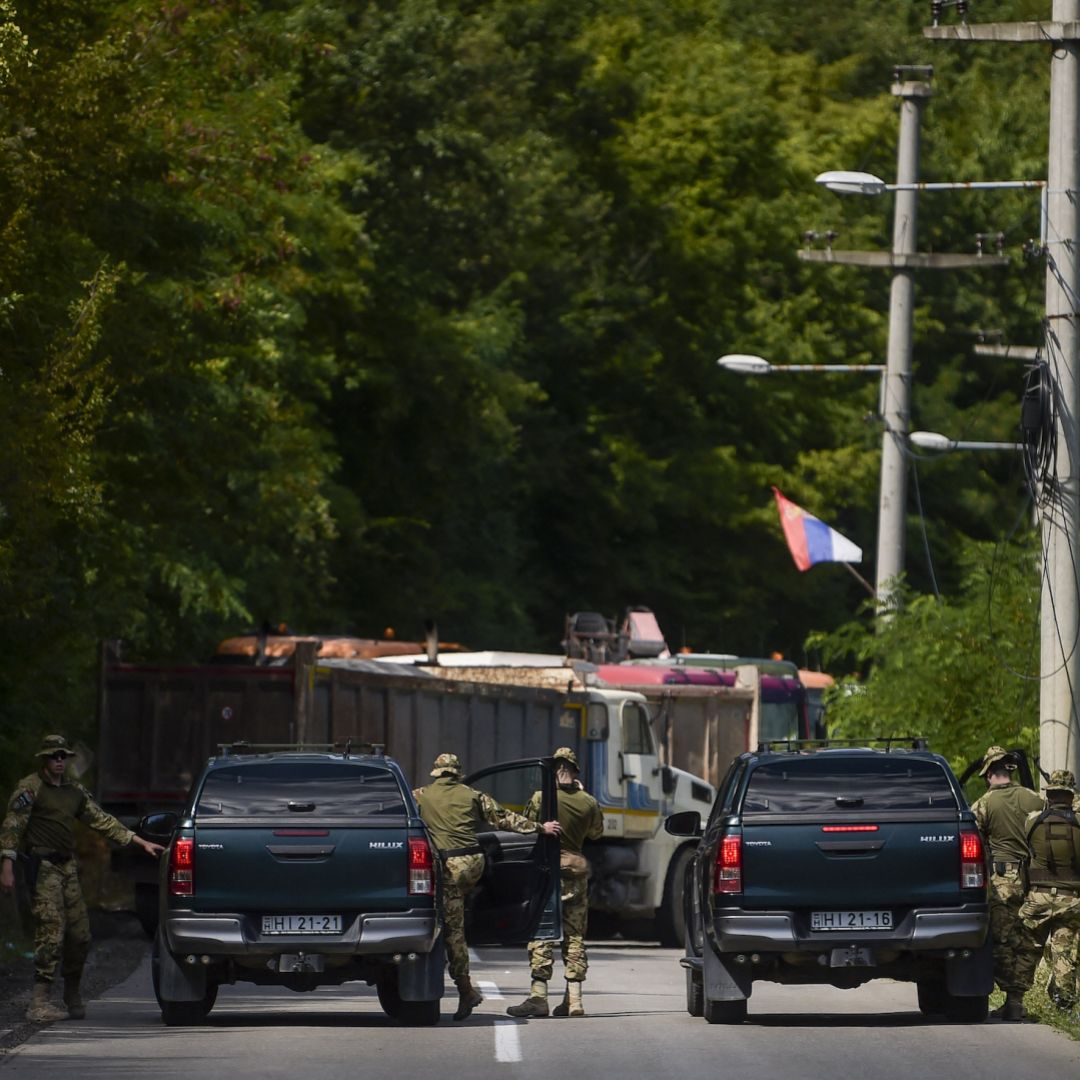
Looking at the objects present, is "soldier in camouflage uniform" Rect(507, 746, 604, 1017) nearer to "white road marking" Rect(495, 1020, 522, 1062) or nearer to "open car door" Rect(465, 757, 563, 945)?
"open car door" Rect(465, 757, 563, 945)

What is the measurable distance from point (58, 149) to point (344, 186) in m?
22.5

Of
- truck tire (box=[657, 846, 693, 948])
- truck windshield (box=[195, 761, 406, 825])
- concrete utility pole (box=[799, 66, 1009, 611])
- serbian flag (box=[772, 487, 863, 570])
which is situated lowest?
truck tire (box=[657, 846, 693, 948])

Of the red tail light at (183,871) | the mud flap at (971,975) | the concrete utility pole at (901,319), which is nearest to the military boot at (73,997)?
the red tail light at (183,871)

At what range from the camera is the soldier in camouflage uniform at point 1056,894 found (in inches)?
693

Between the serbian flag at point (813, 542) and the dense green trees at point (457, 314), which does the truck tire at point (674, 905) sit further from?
the serbian flag at point (813, 542)

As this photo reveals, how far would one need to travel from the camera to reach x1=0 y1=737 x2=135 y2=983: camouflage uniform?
17453 millimetres

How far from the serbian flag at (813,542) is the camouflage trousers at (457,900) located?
1843cm

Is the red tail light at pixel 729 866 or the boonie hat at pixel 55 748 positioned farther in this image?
the boonie hat at pixel 55 748

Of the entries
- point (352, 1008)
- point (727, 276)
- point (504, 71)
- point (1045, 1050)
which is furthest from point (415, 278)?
point (1045, 1050)

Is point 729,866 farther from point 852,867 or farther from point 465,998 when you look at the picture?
point 465,998

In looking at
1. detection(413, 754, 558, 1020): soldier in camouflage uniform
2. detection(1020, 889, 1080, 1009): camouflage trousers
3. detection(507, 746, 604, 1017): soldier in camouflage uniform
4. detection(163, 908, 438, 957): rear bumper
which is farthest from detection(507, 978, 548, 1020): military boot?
detection(1020, 889, 1080, 1009): camouflage trousers

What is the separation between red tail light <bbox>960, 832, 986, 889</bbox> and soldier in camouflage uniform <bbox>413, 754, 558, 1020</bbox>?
274 centimetres

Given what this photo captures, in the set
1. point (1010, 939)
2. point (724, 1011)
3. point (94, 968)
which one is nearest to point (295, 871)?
point (724, 1011)

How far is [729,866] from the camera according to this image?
16453mm
